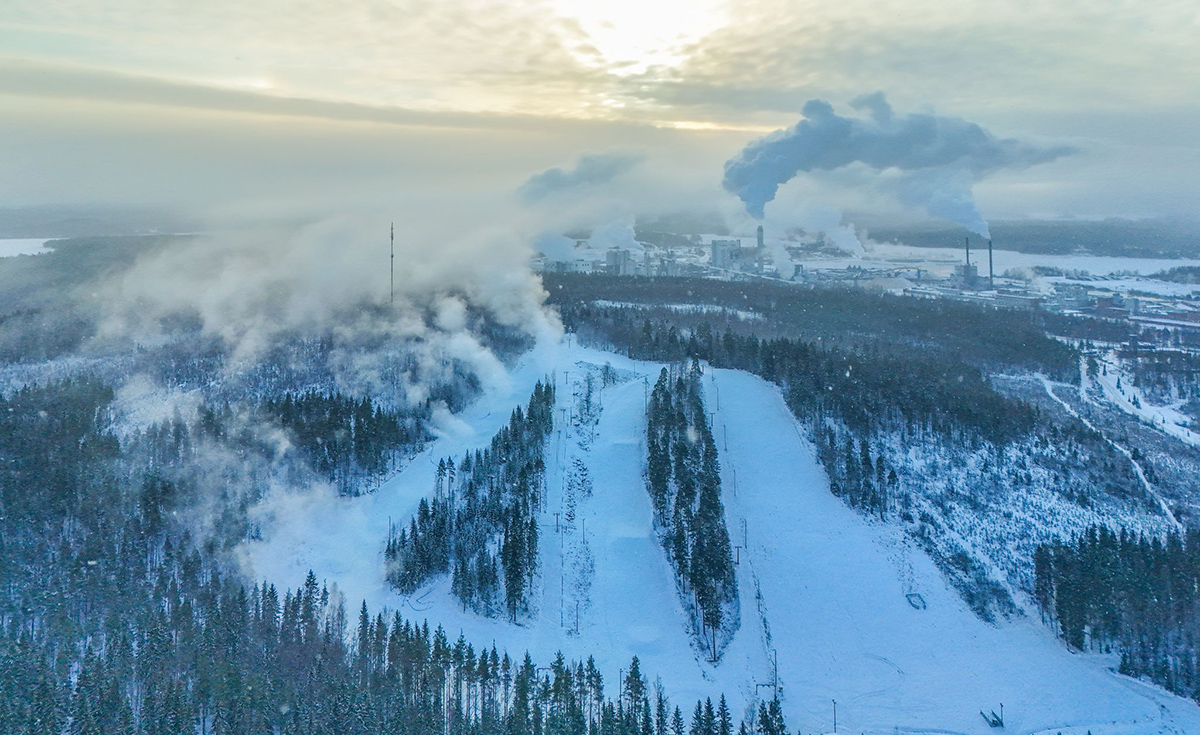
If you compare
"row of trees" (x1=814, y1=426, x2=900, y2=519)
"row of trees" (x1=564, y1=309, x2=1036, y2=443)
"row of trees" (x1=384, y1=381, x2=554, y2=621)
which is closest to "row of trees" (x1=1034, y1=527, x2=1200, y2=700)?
"row of trees" (x1=814, y1=426, x2=900, y2=519)

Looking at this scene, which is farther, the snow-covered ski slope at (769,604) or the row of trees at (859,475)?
the row of trees at (859,475)

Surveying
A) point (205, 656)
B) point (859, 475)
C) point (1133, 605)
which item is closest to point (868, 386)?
point (859, 475)

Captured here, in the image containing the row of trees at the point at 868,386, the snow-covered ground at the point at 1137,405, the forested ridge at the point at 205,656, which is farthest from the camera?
the snow-covered ground at the point at 1137,405

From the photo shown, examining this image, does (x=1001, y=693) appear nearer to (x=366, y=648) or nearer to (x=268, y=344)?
(x=366, y=648)

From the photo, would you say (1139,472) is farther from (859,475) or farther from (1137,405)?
(1137,405)

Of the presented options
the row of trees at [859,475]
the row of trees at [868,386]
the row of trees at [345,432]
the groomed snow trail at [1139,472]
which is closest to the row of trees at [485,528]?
the row of trees at [345,432]

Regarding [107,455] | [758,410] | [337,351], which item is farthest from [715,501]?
[337,351]

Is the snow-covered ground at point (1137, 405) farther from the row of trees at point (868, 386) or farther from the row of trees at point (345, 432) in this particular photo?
the row of trees at point (345, 432)

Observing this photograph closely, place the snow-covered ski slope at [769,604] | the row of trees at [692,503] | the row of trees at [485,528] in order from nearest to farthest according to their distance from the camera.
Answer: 1. the snow-covered ski slope at [769,604]
2. the row of trees at [692,503]
3. the row of trees at [485,528]
